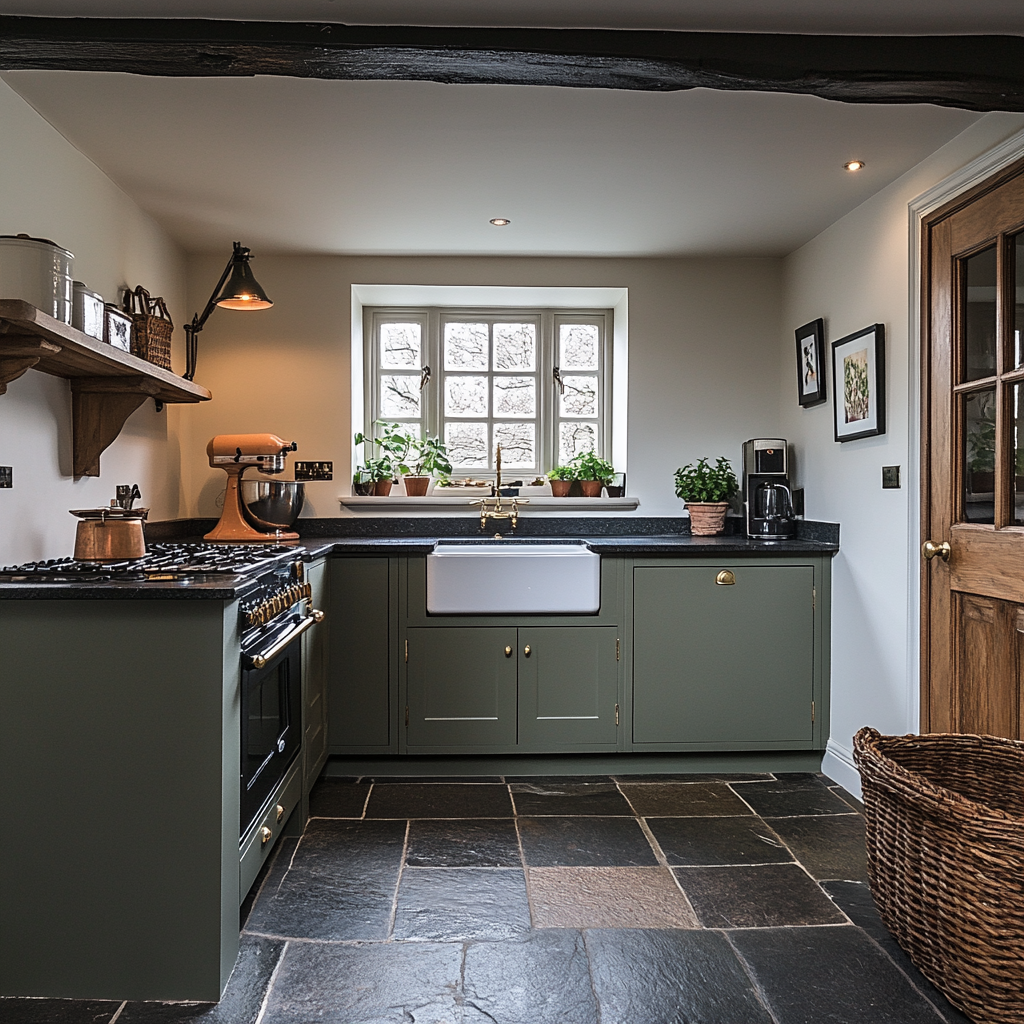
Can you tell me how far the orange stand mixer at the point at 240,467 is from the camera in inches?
128

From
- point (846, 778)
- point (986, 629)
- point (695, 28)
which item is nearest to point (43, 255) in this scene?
point (695, 28)

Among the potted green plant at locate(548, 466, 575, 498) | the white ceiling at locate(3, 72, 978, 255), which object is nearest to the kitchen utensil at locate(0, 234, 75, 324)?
the white ceiling at locate(3, 72, 978, 255)

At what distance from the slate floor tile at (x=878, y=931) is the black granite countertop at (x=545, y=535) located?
1274mm

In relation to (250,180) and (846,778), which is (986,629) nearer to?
(846,778)

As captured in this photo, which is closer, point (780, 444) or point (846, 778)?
point (846, 778)

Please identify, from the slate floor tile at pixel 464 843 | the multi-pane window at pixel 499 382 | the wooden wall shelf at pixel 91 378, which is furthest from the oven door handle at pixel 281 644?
the multi-pane window at pixel 499 382

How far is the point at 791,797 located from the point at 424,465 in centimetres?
210

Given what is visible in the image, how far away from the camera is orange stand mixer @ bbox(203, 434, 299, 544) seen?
3.26 meters

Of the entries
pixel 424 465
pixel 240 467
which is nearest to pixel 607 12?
pixel 240 467

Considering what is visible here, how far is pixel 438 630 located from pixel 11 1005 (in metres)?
1.74

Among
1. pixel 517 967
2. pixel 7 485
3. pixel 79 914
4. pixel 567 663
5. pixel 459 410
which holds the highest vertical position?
pixel 459 410

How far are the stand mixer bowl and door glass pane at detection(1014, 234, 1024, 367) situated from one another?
2522 mm

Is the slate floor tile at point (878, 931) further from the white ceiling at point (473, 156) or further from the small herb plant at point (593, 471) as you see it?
the white ceiling at point (473, 156)

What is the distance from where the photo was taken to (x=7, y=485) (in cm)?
220
